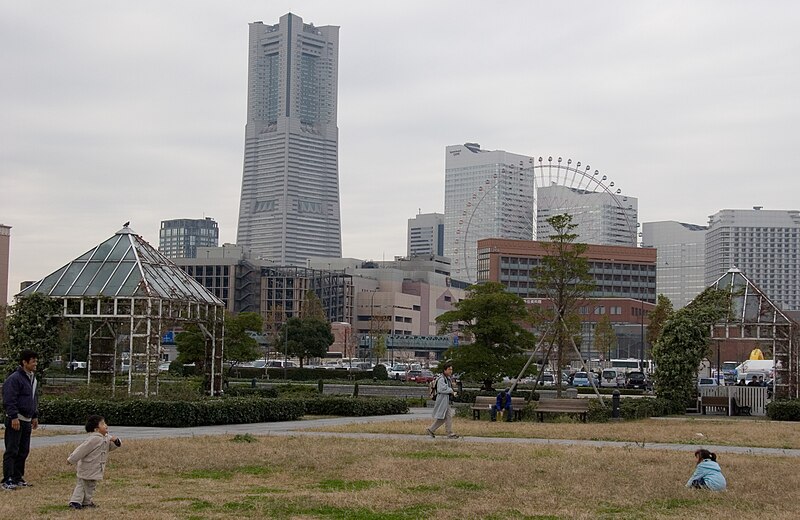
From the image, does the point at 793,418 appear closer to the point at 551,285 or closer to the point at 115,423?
the point at 551,285

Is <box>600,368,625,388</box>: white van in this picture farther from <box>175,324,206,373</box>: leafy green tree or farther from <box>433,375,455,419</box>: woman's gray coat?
<box>433,375,455,419</box>: woman's gray coat

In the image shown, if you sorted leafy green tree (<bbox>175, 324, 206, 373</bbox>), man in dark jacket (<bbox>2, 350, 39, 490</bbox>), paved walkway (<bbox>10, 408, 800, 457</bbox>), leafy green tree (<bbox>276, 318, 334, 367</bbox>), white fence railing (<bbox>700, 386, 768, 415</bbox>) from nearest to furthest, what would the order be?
man in dark jacket (<bbox>2, 350, 39, 490</bbox>)
paved walkway (<bbox>10, 408, 800, 457</bbox>)
white fence railing (<bbox>700, 386, 768, 415</bbox>)
leafy green tree (<bbox>175, 324, 206, 373</bbox>)
leafy green tree (<bbox>276, 318, 334, 367</bbox>)

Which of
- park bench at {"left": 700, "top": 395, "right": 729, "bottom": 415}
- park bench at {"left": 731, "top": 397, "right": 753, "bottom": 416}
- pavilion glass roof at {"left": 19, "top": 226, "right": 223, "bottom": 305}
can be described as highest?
pavilion glass roof at {"left": 19, "top": 226, "right": 223, "bottom": 305}

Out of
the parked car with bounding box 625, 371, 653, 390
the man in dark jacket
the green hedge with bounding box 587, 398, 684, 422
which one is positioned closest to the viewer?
the man in dark jacket

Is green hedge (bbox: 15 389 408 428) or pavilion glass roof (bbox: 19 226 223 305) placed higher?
pavilion glass roof (bbox: 19 226 223 305)

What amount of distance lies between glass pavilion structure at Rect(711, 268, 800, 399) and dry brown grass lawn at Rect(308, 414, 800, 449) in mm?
7065

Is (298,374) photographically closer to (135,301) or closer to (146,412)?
(135,301)

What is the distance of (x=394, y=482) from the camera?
14.9 meters

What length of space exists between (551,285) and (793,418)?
369 inches

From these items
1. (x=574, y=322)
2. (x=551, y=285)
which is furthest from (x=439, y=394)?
(x=574, y=322)

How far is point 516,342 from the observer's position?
1938 inches

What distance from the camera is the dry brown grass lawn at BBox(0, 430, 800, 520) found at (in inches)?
494

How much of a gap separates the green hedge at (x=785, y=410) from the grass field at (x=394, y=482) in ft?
49.5

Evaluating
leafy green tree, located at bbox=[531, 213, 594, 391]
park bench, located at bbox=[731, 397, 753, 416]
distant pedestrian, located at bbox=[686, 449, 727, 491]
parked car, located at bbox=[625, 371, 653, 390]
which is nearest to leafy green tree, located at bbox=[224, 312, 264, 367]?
parked car, located at bbox=[625, 371, 653, 390]
